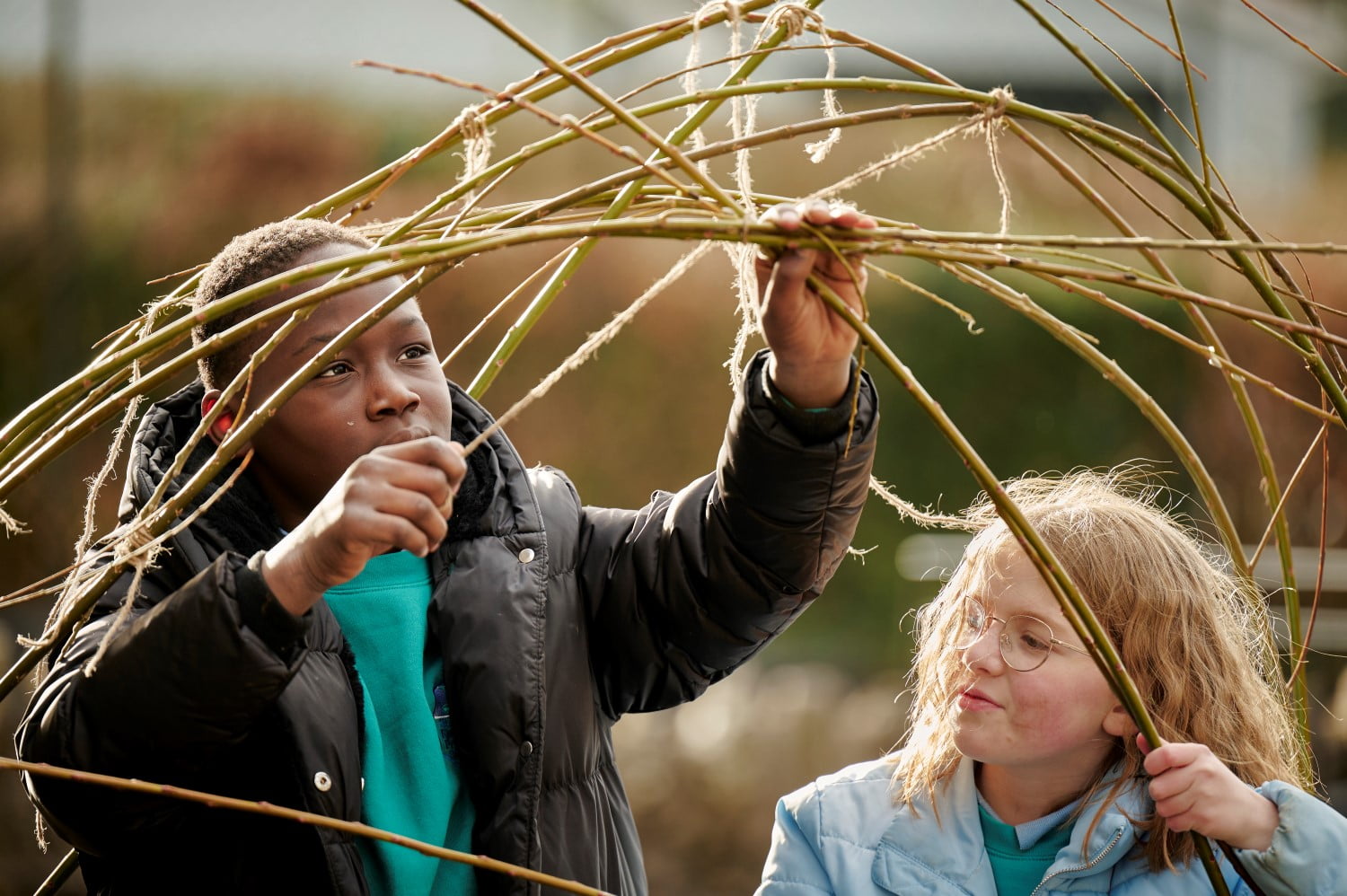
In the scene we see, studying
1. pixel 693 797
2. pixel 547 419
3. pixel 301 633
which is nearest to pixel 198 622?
pixel 301 633

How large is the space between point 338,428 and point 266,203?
3573 mm

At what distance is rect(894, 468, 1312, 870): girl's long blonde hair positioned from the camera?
101cm

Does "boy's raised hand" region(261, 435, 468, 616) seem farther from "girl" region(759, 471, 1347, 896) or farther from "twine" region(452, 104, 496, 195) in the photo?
"girl" region(759, 471, 1347, 896)

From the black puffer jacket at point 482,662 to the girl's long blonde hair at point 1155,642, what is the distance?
0.60 feet

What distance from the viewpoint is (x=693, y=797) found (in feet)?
11.3

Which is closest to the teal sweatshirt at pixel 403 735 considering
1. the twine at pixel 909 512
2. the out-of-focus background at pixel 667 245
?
the twine at pixel 909 512

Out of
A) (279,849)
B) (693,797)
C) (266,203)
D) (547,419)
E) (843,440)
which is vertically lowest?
(693,797)

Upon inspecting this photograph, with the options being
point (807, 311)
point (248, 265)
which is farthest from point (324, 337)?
point (807, 311)

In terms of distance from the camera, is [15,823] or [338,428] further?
[15,823]

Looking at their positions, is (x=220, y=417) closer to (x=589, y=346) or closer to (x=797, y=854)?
(x=589, y=346)

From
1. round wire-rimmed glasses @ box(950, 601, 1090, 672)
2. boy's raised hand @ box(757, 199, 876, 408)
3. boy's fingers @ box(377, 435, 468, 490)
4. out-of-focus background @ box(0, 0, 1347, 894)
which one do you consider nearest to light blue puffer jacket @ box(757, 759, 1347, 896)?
round wire-rimmed glasses @ box(950, 601, 1090, 672)

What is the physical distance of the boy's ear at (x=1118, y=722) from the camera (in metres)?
0.98

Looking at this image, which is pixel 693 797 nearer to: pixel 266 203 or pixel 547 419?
pixel 547 419

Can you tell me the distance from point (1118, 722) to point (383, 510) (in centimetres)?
58
